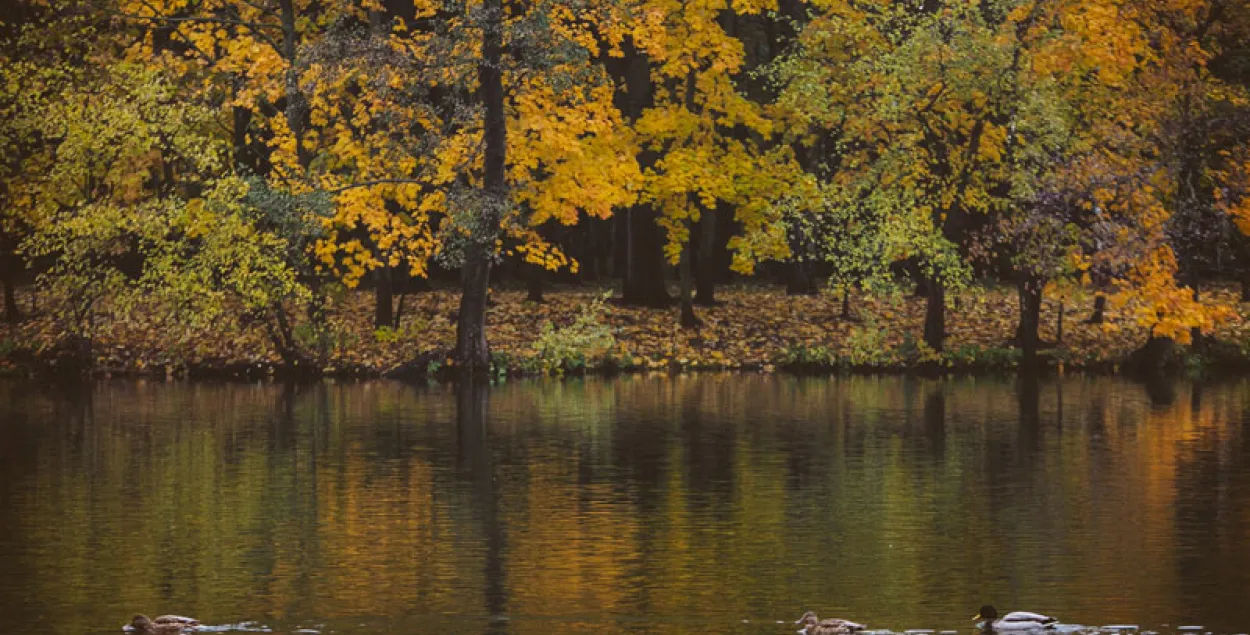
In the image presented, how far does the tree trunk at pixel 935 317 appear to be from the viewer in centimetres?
4775

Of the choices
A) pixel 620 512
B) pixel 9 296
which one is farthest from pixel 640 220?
pixel 620 512

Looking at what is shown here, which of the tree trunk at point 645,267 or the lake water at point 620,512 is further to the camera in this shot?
the tree trunk at point 645,267

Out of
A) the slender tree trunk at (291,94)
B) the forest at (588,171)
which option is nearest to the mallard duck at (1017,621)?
the forest at (588,171)

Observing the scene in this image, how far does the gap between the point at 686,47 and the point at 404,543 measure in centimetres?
2987

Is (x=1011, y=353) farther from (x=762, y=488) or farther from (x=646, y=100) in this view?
(x=762, y=488)

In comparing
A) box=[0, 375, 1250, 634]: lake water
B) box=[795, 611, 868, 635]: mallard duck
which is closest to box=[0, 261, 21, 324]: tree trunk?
box=[0, 375, 1250, 634]: lake water

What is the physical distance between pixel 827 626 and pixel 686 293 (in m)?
35.4

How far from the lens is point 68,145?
147 ft

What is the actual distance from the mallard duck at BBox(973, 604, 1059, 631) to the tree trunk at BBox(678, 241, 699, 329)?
34753 mm

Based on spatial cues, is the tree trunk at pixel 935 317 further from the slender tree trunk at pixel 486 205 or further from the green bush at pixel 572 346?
the slender tree trunk at pixel 486 205

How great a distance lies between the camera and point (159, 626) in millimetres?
14805

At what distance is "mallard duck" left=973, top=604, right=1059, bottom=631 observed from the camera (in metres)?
14.8

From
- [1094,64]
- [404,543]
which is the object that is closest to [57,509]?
[404,543]

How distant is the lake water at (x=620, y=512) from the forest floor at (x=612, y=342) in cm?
732
